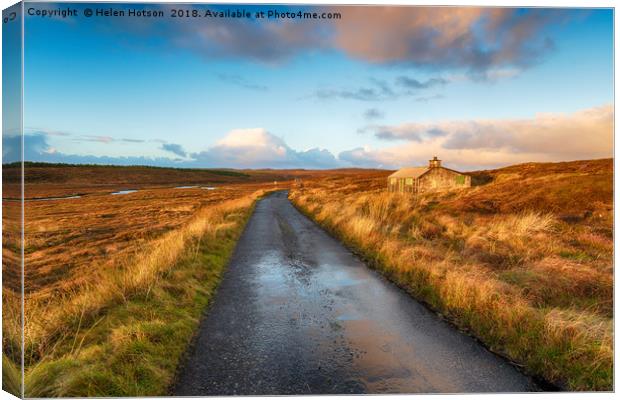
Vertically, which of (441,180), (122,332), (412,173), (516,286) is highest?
(412,173)

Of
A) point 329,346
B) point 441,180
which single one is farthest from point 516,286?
point 441,180

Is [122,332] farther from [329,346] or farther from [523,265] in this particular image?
[523,265]

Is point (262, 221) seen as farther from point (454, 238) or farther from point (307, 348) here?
point (307, 348)

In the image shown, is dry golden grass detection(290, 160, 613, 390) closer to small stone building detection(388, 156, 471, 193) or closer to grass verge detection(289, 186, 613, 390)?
grass verge detection(289, 186, 613, 390)

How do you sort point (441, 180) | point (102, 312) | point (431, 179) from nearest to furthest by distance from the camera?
point (102, 312)
point (431, 179)
point (441, 180)

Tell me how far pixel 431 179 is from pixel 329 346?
126 feet

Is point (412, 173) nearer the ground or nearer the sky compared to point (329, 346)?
nearer the sky

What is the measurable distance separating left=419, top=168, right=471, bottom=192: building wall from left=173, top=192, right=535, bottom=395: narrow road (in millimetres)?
33618

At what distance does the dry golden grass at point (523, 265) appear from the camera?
4887 mm

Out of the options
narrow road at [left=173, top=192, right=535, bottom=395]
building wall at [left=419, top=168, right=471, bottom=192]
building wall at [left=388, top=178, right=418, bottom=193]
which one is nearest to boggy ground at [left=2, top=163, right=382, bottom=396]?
narrow road at [left=173, top=192, right=535, bottom=395]

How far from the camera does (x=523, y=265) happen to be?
9.16 metres

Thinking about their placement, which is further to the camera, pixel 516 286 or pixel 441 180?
pixel 441 180

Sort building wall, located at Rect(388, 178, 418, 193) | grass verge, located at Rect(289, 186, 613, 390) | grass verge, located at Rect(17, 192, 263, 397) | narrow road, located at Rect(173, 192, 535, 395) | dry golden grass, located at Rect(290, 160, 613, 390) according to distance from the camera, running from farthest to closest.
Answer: building wall, located at Rect(388, 178, 418, 193)
dry golden grass, located at Rect(290, 160, 613, 390)
grass verge, located at Rect(289, 186, 613, 390)
narrow road, located at Rect(173, 192, 535, 395)
grass verge, located at Rect(17, 192, 263, 397)

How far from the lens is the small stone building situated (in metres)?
40.5
